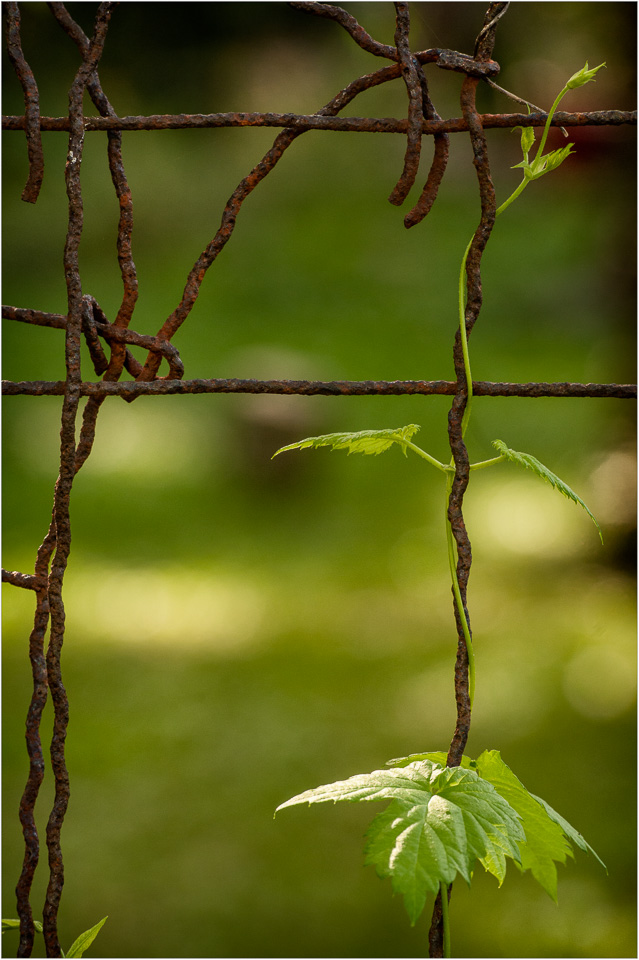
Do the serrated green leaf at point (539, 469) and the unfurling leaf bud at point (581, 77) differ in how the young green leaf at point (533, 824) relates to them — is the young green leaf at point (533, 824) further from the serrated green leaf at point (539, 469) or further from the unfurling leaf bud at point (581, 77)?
the unfurling leaf bud at point (581, 77)

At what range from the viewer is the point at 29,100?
0.51 metres

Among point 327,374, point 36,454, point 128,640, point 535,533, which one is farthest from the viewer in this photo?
point 327,374

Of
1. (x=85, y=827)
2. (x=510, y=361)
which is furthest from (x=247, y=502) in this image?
(x=510, y=361)

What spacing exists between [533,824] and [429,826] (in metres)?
0.11

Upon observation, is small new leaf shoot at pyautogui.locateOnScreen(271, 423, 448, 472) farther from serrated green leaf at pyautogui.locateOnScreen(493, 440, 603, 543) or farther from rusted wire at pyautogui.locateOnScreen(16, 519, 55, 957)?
rusted wire at pyautogui.locateOnScreen(16, 519, 55, 957)

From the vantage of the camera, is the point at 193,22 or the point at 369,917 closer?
the point at 369,917

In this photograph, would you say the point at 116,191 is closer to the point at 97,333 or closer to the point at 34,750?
the point at 97,333

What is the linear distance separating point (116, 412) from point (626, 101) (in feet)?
11.3

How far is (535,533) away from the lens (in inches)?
137

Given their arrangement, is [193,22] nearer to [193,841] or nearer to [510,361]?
[510,361]

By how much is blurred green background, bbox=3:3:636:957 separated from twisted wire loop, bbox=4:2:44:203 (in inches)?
7.6

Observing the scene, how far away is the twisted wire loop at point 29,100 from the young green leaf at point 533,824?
0.46 meters

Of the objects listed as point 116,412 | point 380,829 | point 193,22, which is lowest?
point 380,829

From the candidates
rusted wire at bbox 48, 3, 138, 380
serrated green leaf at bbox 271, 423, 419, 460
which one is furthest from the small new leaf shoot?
rusted wire at bbox 48, 3, 138, 380
